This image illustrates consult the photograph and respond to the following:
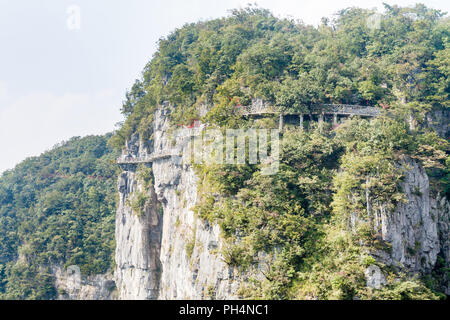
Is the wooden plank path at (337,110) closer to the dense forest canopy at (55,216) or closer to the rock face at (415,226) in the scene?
the rock face at (415,226)

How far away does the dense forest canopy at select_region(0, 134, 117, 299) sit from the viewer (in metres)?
38.2

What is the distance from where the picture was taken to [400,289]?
1562 centimetres

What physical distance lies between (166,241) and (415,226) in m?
15.3

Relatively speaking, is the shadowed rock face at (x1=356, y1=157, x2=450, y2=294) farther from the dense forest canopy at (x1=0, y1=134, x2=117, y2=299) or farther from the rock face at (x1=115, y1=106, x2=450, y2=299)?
the dense forest canopy at (x1=0, y1=134, x2=117, y2=299)

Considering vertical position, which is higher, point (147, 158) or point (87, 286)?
point (147, 158)

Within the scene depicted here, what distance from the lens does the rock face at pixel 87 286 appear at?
3719cm

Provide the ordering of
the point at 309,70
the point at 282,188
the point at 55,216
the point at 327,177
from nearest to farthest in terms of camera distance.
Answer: the point at 282,188, the point at 327,177, the point at 309,70, the point at 55,216

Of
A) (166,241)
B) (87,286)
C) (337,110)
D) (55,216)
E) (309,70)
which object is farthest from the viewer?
(55,216)

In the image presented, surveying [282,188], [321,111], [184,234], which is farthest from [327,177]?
[184,234]

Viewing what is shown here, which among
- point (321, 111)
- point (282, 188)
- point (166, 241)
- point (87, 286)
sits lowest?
point (87, 286)

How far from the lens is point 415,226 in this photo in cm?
1902

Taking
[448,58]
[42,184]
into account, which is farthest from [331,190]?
[42,184]

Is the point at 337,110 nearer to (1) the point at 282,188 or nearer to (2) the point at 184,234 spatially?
(1) the point at 282,188
